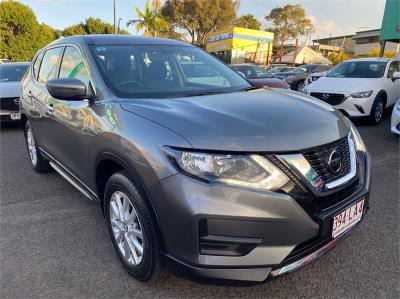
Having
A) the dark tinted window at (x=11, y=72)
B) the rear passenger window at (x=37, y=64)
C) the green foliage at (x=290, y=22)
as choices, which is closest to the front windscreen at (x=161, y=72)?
the rear passenger window at (x=37, y=64)

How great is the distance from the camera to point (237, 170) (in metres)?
1.93

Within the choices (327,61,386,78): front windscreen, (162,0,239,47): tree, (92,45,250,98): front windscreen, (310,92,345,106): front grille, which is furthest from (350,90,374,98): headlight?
(162,0,239,47): tree

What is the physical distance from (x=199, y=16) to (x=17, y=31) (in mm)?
22895

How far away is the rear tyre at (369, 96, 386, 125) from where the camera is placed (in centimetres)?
773

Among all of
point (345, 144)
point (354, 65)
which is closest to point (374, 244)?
point (345, 144)

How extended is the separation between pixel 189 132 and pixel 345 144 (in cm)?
104

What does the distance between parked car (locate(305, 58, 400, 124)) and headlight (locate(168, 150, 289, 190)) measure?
6.39 m

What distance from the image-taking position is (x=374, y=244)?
2.98 meters

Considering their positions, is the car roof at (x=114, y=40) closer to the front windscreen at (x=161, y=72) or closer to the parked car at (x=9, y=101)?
the front windscreen at (x=161, y=72)

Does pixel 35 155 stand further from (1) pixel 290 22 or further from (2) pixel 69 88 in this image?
(1) pixel 290 22

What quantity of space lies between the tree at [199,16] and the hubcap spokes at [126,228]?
45999 mm

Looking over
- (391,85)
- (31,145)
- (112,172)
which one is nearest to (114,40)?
(112,172)

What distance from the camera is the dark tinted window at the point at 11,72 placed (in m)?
8.40

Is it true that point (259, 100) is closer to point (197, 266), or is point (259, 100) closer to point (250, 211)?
point (250, 211)
